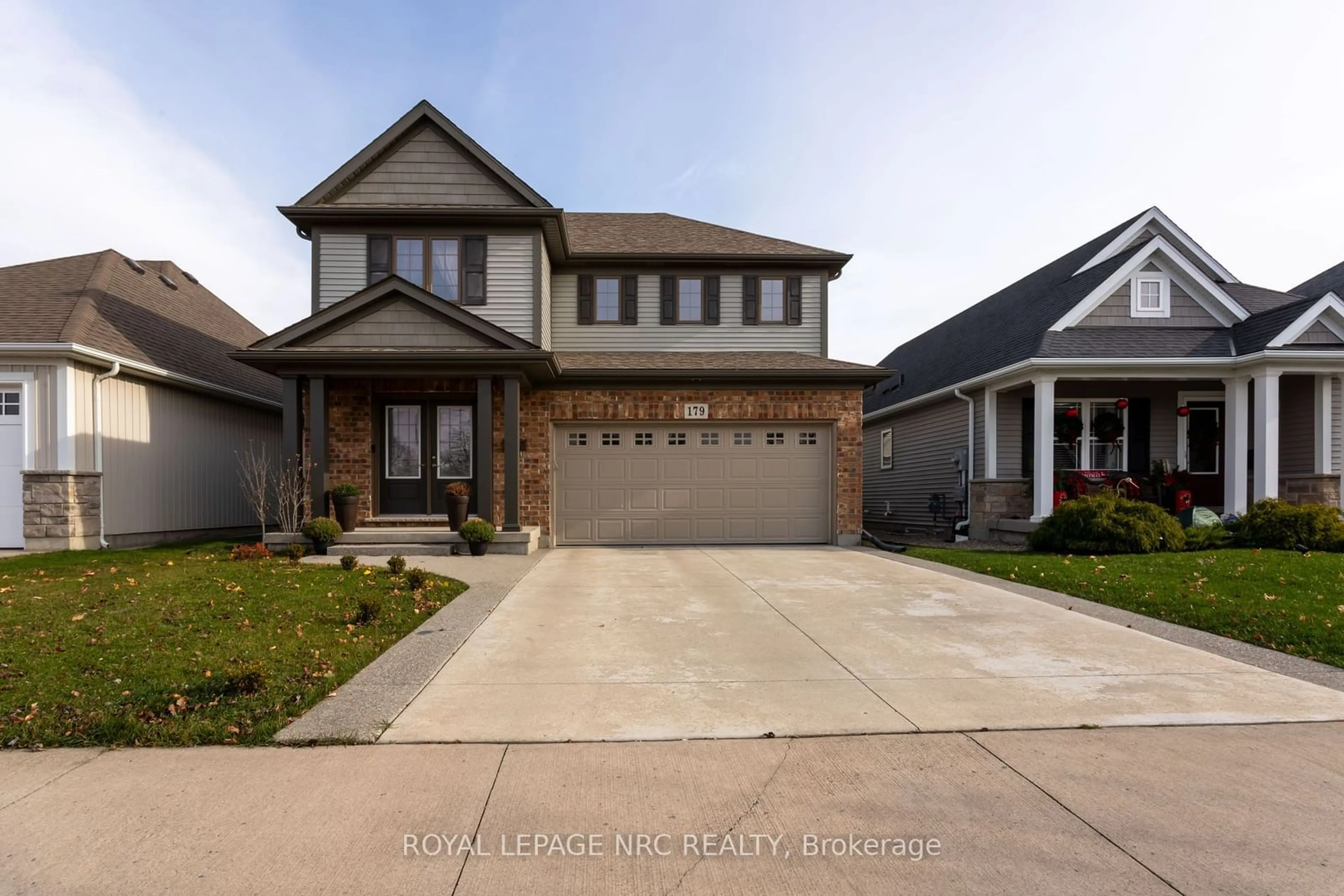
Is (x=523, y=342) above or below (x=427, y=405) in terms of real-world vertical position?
above

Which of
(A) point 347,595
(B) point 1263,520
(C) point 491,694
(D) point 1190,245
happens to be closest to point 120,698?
(C) point 491,694

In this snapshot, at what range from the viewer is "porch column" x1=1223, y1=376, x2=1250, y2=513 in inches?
526

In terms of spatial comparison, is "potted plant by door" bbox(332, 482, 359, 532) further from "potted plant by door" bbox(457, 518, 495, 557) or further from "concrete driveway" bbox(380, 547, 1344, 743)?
"concrete driveway" bbox(380, 547, 1344, 743)

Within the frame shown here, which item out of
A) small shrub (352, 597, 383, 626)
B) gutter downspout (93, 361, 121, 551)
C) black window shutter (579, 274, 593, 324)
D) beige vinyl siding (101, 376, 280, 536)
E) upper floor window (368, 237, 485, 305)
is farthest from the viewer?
black window shutter (579, 274, 593, 324)

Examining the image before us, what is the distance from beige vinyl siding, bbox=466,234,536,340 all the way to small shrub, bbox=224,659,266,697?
9.30 meters

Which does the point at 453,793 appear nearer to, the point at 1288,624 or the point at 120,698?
the point at 120,698

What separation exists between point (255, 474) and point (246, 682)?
12322 millimetres

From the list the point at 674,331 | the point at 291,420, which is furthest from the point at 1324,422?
the point at 291,420

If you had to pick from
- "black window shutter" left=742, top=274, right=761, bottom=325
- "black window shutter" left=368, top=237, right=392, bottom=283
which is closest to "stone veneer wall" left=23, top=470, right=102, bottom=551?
"black window shutter" left=368, top=237, right=392, bottom=283

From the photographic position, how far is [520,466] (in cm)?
1334

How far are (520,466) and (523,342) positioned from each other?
8.85ft

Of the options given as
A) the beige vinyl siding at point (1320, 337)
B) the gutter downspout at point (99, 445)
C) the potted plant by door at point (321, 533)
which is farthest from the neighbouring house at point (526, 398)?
the beige vinyl siding at point (1320, 337)

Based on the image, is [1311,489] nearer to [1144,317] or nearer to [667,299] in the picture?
[1144,317]

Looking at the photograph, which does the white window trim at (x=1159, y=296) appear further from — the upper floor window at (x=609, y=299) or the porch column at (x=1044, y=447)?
the upper floor window at (x=609, y=299)
